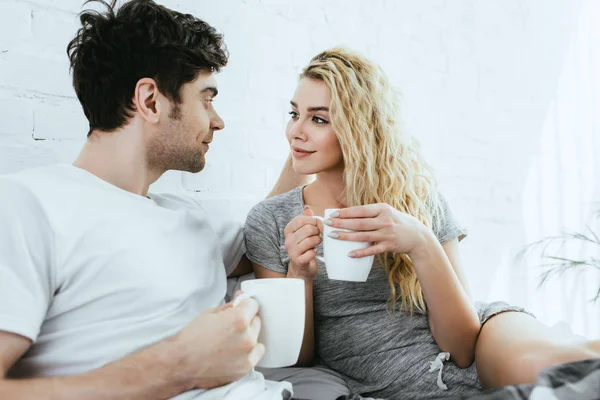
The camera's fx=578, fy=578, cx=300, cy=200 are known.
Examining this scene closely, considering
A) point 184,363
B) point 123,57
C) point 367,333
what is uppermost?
point 123,57

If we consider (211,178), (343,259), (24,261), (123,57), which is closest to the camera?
(24,261)

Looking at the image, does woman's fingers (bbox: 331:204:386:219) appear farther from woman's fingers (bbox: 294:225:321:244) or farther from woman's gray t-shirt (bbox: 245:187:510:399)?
woman's gray t-shirt (bbox: 245:187:510:399)

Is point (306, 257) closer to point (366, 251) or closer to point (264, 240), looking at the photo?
point (366, 251)

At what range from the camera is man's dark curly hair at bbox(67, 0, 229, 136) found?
3.67 ft

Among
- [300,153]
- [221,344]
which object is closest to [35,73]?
[300,153]

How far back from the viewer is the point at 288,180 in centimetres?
158

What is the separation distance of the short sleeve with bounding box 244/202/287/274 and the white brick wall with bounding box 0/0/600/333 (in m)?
0.19

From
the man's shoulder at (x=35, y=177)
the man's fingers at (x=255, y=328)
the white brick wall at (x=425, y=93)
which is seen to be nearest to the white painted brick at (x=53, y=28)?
the white brick wall at (x=425, y=93)

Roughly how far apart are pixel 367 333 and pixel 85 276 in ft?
2.16

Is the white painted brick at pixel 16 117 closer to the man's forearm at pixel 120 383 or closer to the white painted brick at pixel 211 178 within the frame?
the white painted brick at pixel 211 178

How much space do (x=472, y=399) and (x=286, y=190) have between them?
929 mm

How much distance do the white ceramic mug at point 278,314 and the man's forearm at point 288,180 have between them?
2.31ft

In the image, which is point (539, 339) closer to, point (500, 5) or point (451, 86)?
point (451, 86)

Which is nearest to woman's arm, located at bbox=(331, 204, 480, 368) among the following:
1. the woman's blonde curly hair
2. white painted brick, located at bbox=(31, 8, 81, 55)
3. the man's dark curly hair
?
the woman's blonde curly hair
